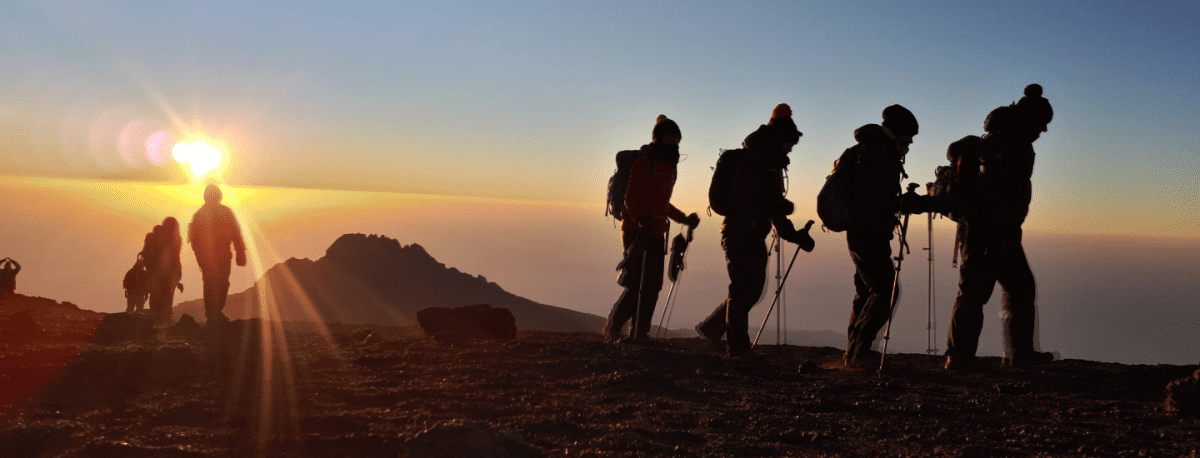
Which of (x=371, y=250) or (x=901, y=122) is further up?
(x=371, y=250)

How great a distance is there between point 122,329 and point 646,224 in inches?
243

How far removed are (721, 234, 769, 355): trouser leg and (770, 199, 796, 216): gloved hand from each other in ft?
1.05

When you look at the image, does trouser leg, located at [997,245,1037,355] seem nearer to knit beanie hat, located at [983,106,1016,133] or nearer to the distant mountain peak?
knit beanie hat, located at [983,106,1016,133]

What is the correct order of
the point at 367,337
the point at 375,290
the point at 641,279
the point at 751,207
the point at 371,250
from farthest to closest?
the point at 371,250 < the point at 375,290 < the point at 367,337 < the point at 641,279 < the point at 751,207

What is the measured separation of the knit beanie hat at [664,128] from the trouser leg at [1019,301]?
146 inches

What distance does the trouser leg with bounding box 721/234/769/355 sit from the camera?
909 centimetres

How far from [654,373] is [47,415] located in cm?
435

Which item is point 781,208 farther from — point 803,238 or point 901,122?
point 901,122

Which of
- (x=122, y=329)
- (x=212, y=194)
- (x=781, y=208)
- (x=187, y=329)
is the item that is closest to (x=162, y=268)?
(x=212, y=194)

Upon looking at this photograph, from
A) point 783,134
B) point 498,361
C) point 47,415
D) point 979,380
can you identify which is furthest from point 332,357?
point 979,380

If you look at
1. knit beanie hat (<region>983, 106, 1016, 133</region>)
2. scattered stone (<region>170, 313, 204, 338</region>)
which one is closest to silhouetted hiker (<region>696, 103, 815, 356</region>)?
knit beanie hat (<region>983, 106, 1016, 133</region>)

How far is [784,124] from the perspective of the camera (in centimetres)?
920

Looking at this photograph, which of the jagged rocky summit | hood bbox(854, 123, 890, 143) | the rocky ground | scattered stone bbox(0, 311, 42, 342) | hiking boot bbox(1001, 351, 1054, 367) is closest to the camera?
the rocky ground

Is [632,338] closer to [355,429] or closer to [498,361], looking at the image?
[498,361]
